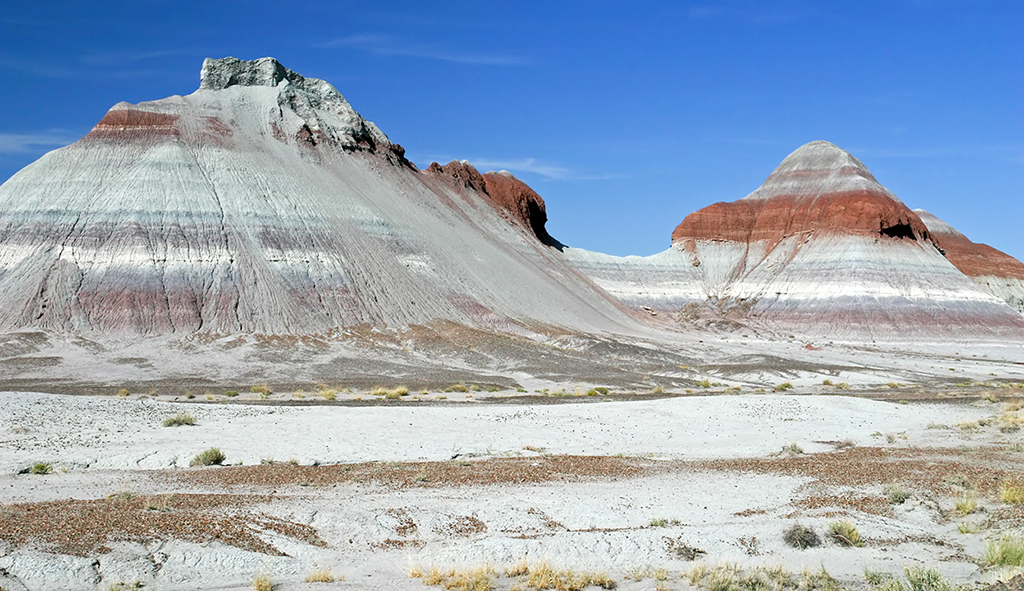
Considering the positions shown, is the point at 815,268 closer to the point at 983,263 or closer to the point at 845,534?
the point at 983,263

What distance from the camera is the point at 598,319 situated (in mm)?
76812

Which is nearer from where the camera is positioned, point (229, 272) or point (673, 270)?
point (229, 272)

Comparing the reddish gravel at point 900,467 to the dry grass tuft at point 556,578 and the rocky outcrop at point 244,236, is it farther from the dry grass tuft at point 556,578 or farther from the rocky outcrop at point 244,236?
the rocky outcrop at point 244,236

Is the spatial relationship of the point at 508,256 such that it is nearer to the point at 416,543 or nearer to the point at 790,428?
the point at 790,428

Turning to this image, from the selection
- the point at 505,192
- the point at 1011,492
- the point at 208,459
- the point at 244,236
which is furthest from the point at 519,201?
the point at 1011,492

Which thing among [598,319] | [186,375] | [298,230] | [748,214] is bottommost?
[186,375]

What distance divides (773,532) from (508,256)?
70357mm

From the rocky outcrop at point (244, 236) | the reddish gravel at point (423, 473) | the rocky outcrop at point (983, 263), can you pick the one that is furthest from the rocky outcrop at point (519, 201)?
the reddish gravel at point (423, 473)

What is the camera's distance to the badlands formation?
10922 mm

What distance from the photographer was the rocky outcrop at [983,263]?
111688 millimetres

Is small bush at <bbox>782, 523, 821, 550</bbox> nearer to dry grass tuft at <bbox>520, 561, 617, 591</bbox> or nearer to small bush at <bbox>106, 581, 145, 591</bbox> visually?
dry grass tuft at <bbox>520, 561, 617, 591</bbox>

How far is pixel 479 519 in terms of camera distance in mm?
12617

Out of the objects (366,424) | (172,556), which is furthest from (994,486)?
(366,424)

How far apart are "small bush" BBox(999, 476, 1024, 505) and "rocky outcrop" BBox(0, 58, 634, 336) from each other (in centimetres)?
5030
